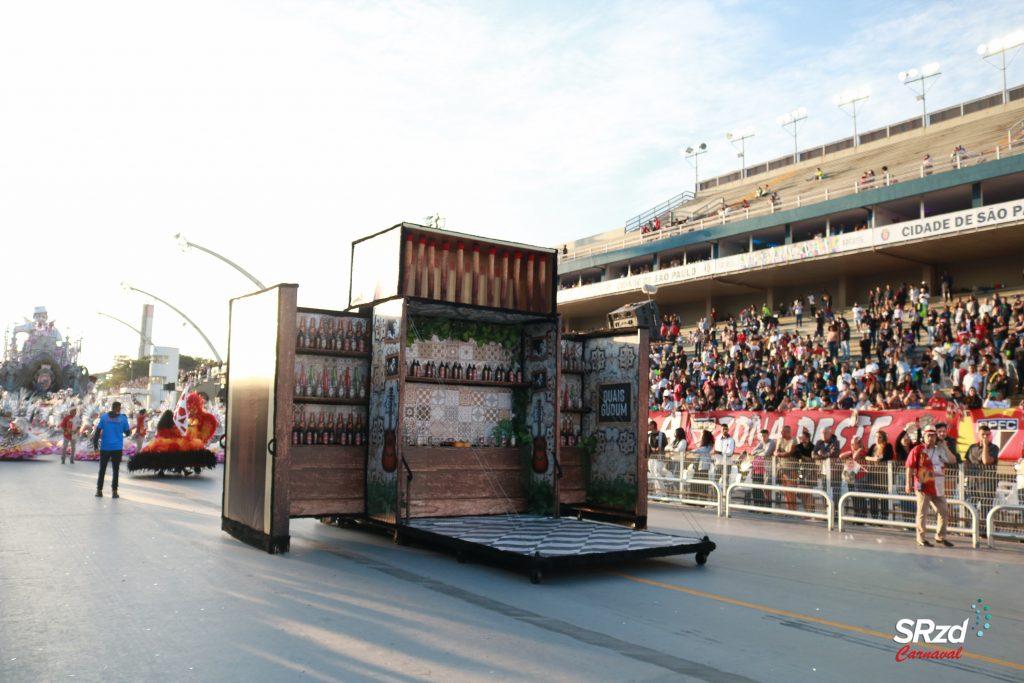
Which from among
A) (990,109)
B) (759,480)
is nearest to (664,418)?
(759,480)

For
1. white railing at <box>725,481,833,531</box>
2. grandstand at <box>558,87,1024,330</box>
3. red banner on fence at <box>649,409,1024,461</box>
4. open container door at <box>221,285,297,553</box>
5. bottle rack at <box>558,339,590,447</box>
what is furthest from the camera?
grandstand at <box>558,87,1024,330</box>

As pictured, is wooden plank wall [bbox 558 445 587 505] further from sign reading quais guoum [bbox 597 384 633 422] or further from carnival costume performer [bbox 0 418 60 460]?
carnival costume performer [bbox 0 418 60 460]

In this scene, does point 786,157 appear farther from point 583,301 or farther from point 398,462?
point 398,462

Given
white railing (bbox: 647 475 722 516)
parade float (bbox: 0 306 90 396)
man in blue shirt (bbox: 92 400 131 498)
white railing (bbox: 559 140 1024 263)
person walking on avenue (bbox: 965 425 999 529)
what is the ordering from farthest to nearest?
parade float (bbox: 0 306 90 396)
white railing (bbox: 559 140 1024 263)
white railing (bbox: 647 475 722 516)
man in blue shirt (bbox: 92 400 131 498)
person walking on avenue (bbox: 965 425 999 529)

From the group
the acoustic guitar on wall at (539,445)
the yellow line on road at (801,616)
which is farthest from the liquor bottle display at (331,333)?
the yellow line on road at (801,616)

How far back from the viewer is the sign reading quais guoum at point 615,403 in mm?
12991

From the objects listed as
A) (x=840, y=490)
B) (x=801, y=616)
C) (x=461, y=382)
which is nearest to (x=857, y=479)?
(x=840, y=490)

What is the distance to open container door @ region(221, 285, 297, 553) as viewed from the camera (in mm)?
10227

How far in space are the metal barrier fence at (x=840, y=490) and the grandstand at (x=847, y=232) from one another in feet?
63.4

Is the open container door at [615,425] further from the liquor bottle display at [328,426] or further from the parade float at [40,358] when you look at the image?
the parade float at [40,358]

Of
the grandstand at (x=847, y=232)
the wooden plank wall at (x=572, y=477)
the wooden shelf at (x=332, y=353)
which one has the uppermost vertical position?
the grandstand at (x=847, y=232)

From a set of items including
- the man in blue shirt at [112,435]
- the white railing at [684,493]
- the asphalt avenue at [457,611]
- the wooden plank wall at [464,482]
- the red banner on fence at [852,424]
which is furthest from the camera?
the white railing at [684,493]

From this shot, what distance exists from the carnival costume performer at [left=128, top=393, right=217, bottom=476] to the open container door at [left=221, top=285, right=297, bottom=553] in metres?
12.0

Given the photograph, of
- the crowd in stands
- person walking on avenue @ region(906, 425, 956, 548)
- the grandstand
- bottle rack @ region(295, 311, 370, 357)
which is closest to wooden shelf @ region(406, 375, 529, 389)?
bottle rack @ region(295, 311, 370, 357)
